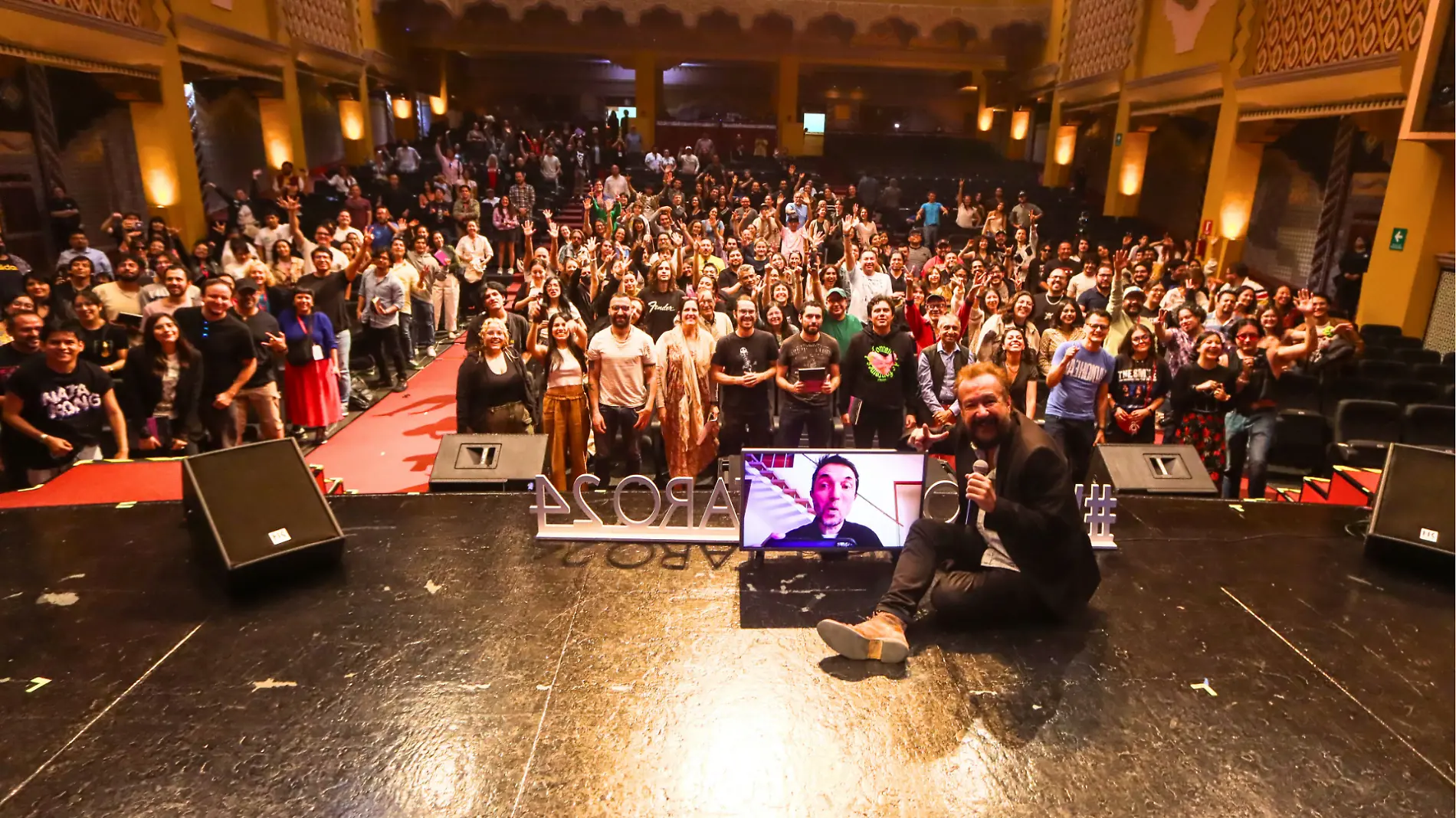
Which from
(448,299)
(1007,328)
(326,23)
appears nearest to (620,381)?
(1007,328)

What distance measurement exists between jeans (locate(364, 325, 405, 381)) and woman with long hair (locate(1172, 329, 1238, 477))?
6.60m

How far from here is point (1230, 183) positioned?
11531 millimetres

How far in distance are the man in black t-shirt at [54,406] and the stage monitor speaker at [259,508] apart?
67.4 inches

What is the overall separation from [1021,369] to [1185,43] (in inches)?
407

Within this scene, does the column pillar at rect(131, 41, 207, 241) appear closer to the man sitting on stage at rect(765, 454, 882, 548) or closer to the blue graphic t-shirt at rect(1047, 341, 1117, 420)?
the man sitting on stage at rect(765, 454, 882, 548)

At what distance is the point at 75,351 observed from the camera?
438 cm

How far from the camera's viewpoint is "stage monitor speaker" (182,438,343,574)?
3125 mm

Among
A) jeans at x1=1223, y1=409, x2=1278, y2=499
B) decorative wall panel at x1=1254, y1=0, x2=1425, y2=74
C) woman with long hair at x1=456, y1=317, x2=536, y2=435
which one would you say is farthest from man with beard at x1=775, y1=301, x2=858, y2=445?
decorative wall panel at x1=1254, y1=0, x2=1425, y2=74

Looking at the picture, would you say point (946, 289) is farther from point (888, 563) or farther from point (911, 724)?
point (911, 724)

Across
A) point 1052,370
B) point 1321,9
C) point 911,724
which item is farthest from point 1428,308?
point 911,724

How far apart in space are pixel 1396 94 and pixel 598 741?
1050 centimetres

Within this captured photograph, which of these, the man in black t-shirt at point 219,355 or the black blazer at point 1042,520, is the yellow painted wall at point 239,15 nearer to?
the man in black t-shirt at point 219,355

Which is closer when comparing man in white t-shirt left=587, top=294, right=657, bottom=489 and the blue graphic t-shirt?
the blue graphic t-shirt

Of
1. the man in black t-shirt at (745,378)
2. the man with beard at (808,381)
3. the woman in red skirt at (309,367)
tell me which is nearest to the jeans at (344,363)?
the woman in red skirt at (309,367)
